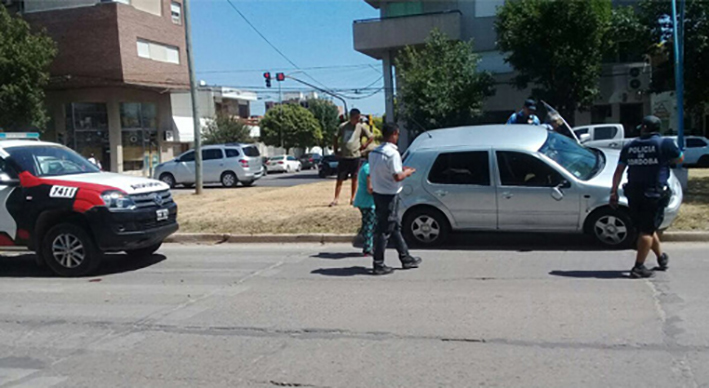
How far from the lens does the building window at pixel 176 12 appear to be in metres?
42.1

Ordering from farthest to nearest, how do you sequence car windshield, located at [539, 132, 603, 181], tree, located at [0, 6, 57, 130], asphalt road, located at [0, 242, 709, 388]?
tree, located at [0, 6, 57, 130], car windshield, located at [539, 132, 603, 181], asphalt road, located at [0, 242, 709, 388]

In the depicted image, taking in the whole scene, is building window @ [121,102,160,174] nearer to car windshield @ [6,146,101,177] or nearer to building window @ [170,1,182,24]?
building window @ [170,1,182,24]

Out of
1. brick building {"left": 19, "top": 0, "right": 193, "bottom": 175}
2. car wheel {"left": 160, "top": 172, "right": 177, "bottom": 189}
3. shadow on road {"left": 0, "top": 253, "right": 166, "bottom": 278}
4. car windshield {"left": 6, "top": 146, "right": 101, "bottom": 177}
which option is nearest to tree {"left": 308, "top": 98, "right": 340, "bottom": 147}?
brick building {"left": 19, "top": 0, "right": 193, "bottom": 175}

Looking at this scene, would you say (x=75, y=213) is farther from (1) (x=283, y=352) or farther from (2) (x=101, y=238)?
(1) (x=283, y=352)

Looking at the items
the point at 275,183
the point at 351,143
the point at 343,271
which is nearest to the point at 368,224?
the point at 343,271

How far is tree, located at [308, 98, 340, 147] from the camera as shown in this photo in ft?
239

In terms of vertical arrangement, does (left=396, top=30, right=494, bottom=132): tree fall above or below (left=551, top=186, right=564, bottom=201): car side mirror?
above

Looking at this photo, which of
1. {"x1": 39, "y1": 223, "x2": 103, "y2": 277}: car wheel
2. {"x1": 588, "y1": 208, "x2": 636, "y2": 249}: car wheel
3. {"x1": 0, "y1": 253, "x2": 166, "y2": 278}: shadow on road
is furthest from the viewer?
{"x1": 0, "y1": 253, "x2": 166, "y2": 278}: shadow on road

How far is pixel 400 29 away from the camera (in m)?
33.8

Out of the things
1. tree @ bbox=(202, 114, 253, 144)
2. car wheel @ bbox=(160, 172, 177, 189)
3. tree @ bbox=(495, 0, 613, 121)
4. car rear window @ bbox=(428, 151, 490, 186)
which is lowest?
car wheel @ bbox=(160, 172, 177, 189)

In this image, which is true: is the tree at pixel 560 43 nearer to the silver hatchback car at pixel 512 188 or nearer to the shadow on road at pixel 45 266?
the silver hatchback car at pixel 512 188

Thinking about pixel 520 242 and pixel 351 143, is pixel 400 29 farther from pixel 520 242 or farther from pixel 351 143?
pixel 520 242

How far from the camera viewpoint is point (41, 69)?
35031mm

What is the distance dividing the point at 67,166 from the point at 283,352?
5665 millimetres
